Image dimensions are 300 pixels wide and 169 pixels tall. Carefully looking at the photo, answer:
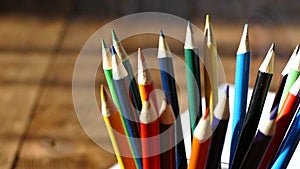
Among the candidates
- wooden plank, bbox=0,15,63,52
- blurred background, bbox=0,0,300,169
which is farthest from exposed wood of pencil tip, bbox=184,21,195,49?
wooden plank, bbox=0,15,63,52

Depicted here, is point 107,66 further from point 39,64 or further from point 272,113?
point 39,64

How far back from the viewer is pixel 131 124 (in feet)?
0.78

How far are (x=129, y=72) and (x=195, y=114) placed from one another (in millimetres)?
39

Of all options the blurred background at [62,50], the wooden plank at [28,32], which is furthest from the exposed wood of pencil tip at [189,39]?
the wooden plank at [28,32]

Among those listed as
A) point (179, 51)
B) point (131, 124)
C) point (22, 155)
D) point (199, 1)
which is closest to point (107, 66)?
point (131, 124)

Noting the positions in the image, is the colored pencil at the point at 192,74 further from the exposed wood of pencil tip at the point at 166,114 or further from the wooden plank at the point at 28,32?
the wooden plank at the point at 28,32

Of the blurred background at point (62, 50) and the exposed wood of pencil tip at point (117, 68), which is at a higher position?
the exposed wood of pencil tip at point (117, 68)

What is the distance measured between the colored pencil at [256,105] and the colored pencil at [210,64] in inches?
0.7

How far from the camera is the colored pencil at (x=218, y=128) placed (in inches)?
8.4

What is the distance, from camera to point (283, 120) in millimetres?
236

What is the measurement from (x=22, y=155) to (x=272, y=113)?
0.95ft

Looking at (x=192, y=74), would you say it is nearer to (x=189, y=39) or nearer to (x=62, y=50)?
(x=189, y=39)

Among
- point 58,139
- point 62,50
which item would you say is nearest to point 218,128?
point 58,139

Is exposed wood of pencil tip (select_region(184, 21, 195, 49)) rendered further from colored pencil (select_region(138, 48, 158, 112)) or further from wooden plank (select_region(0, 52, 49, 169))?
wooden plank (select_region(0, 52, 49, 169))
